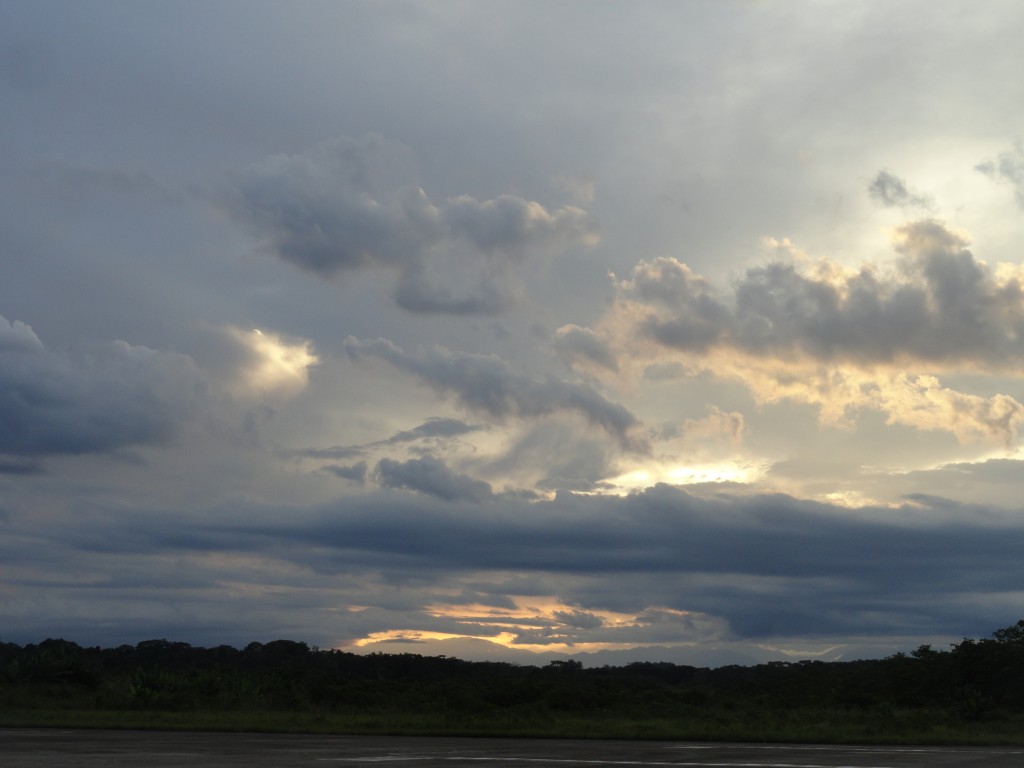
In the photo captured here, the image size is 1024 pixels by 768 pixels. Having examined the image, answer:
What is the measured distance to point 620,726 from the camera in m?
53.1

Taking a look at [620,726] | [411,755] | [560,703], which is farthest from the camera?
[560,703]

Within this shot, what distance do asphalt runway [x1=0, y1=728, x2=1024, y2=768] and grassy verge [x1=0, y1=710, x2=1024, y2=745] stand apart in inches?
361

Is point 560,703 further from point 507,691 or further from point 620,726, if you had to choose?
point 620,726

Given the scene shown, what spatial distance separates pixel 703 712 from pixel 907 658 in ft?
94.8

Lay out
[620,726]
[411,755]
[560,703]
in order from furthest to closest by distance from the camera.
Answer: [560,703], [620,726], [411,755]

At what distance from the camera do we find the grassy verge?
4681 centimetres

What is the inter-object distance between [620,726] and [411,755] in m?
25.0

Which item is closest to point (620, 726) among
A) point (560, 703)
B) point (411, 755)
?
point (411, 755)

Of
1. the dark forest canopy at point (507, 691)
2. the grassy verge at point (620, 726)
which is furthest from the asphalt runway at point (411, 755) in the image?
the dark forest canopy at point (507, 691)

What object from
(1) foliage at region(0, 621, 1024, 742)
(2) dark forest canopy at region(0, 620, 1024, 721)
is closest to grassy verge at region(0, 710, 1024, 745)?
(1) foliage at region(0, 621, 1024, 742)

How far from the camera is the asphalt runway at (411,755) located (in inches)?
1040

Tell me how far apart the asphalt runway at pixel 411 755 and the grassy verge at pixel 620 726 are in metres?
9.16

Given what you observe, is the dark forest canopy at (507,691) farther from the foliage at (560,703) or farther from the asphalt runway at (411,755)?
the asphalt runway at (411,755)

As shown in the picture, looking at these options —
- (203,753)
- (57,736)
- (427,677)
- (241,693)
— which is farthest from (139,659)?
(203,753)
